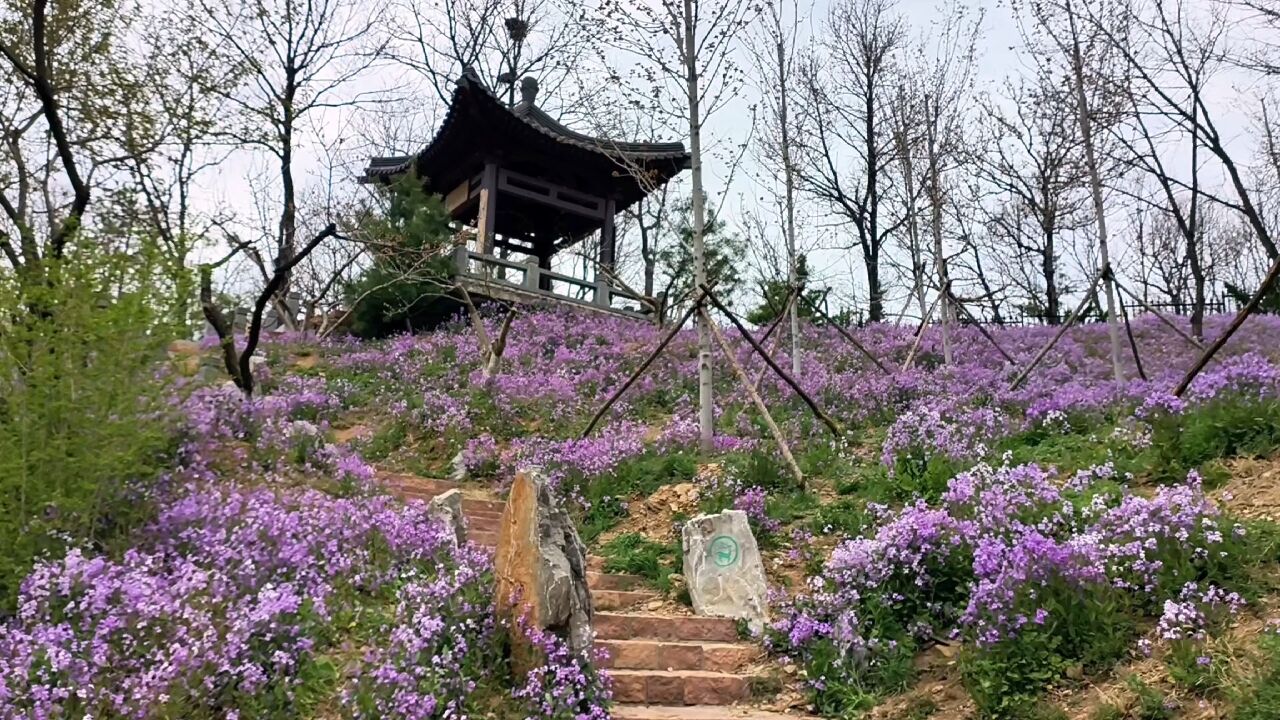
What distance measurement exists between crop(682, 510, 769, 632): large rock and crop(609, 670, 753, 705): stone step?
33.2 inches

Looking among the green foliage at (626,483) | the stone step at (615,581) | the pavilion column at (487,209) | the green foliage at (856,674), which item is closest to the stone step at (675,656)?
the green foliage at (856,674)

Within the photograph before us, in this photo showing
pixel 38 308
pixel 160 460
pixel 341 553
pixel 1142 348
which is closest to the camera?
pixel 38 308

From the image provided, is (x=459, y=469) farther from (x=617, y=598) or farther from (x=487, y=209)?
(x=487, y=209)

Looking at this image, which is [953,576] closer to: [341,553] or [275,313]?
[341,553]

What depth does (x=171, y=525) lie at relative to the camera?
19.8ft

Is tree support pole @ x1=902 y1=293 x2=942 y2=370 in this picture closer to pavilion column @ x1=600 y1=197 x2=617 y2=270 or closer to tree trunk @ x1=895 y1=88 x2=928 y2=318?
tree trunk @ x1=895 y1=88 x2=928 y2=318

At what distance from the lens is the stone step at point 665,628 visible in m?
6.59

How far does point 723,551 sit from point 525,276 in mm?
14756

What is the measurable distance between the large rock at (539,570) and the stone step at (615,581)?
1.94 metres

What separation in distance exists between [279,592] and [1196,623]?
17.7ft

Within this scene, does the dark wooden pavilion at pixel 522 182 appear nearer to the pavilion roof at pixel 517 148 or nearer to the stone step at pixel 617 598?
the pavilion roof at pixel 517 148

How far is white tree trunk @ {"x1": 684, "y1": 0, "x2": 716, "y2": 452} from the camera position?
1044 cm

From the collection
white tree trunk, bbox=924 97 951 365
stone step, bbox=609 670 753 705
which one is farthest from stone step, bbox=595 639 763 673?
white tree trunk, bbox=924 97 951 365

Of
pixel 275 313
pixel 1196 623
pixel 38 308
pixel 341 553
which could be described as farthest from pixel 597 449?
pixel 275 313
